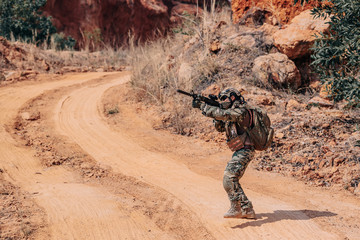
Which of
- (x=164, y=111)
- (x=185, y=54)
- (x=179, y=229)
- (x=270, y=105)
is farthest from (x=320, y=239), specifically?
(x=185, y=54)

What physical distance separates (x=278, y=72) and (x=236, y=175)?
5916 mm

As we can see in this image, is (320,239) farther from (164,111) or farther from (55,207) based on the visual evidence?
(164,111)

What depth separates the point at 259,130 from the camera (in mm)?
4719

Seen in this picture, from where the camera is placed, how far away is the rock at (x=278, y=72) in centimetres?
996

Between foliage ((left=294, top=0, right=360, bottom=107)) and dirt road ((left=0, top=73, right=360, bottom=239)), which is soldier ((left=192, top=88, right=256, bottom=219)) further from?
foliage ((left=294, top=0, right=360, bottom=107))

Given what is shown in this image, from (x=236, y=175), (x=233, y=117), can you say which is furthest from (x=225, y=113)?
(x=236, y=175)

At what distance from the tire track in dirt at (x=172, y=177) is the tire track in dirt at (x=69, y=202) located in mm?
828

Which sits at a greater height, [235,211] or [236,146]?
[236,146]

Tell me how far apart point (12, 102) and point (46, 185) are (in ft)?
17.1

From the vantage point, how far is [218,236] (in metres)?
4.55

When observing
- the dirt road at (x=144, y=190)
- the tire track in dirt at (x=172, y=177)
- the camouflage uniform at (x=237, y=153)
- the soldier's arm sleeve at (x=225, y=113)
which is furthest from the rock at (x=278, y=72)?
the soldier's arm sleeve at (x=225, y=113)

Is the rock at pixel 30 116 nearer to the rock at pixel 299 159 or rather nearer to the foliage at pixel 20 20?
the rock at pixel 299 159

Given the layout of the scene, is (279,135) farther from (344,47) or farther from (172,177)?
(172,177)

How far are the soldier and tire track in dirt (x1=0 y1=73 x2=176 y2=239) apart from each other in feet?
3.04
